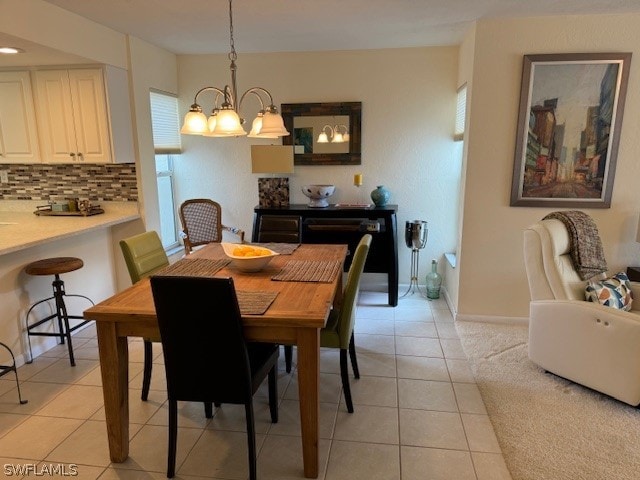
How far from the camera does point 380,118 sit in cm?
424

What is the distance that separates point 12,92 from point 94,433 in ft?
9.33

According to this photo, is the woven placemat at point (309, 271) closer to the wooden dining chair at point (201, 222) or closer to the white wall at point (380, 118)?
the wooden dining chair at point (201, 222)

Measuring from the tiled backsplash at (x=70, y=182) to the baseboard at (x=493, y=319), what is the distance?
306cm

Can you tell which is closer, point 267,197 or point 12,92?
point 12,92

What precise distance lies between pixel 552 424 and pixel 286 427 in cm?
142

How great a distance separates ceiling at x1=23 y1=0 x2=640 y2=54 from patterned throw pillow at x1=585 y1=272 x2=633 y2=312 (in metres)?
1.84

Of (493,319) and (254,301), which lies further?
(493,319)

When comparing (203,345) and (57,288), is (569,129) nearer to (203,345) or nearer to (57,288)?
(203,345)

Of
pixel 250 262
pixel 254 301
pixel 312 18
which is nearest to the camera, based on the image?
pixel 254 301

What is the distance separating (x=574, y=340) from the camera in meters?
2.57

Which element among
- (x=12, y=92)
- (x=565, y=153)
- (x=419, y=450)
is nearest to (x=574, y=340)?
(x=419, y=450)

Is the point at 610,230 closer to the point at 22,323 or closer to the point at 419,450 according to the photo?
the point at 419,450

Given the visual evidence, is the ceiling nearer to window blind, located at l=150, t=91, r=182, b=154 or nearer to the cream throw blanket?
window blind, located at l=150, t=91, r=182, b=154

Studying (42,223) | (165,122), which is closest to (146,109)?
(165,122)
